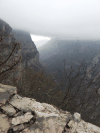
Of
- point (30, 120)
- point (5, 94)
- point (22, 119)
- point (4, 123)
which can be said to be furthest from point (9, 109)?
→ point (30, 120)

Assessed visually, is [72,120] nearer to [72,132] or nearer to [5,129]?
[72,132]

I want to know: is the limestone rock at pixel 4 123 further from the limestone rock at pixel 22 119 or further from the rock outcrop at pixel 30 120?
the limestone rock at pixel 22 119

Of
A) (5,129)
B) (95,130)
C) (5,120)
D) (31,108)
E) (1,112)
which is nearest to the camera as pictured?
(5,129)

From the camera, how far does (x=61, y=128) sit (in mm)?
3924

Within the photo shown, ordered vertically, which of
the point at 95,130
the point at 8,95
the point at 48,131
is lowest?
the point at 95,130

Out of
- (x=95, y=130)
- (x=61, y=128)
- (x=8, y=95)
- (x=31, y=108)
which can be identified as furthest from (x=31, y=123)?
(x=95, y=130)

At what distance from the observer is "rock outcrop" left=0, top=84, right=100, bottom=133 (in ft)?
11.3

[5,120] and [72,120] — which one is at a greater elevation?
[5,120]

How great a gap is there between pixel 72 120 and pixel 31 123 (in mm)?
2481

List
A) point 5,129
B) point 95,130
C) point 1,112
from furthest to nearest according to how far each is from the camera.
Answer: point 95,130 → point 1,112 → point 5,129

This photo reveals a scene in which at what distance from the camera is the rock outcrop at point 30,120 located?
3.44 m

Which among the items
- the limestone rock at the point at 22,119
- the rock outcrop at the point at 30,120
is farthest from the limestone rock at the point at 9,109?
the limestone rock at the point at 22,119

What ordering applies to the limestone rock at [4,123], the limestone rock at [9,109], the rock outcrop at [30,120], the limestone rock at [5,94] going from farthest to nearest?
1. the limestone rock at [5,94]
2. the limestone rock at [9,109]
3. the rock outcrop at [30,120]
4. the limestone rock at [4,123]

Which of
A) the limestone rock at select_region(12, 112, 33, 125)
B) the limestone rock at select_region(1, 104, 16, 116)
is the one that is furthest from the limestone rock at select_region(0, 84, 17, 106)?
the limestone rock at select_region(12, 112, 33, 125)
